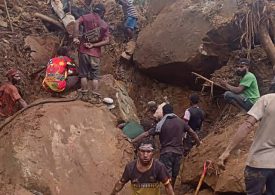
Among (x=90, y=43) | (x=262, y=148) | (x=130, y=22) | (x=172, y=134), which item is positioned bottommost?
(x=172, y=134)

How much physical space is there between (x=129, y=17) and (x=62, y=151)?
527 centimetres

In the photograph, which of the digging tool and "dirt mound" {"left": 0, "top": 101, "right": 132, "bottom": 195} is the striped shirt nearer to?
"dirt mound" {"left": 0, "top": 101, "right": 132, "bottom": 195}

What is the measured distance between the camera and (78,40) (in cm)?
849

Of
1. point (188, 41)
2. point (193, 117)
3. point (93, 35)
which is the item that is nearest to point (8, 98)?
point (93, 35)

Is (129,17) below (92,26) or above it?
below

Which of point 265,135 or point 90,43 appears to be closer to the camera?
point 265,135

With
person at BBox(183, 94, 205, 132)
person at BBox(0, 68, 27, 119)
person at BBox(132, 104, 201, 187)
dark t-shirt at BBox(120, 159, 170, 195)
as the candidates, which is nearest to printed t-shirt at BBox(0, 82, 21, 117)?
person at BBox(0, 68, 27, 119)

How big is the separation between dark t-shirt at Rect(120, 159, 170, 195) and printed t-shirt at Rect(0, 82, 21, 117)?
3.49m

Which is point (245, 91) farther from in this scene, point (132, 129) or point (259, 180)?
point (259, 180)

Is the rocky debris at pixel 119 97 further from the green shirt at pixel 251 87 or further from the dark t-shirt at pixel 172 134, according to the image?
the green shirt at pixel 251 87

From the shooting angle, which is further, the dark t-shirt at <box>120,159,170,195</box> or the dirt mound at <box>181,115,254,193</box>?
the dirt mound at <box>181,115,254,193</box>

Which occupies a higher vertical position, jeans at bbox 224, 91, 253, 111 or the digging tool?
jeans at bbox 224, 91, 253, 111

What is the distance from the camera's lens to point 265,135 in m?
4.71

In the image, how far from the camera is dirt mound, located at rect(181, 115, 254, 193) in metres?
6.63
